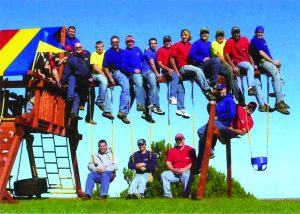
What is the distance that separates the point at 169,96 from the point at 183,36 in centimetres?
153

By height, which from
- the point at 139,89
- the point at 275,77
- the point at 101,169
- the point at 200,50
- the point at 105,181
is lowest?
the point at 105,181

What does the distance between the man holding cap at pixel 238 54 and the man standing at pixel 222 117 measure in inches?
28.0

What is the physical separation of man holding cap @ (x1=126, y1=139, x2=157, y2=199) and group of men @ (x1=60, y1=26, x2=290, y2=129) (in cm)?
116

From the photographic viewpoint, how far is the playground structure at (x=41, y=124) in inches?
550

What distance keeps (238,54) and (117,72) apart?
310 cm

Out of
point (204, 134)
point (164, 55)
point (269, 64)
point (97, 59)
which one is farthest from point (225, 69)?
point (97, 59)

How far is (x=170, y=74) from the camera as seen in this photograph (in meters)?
14.5

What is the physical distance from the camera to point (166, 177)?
13.7 metres

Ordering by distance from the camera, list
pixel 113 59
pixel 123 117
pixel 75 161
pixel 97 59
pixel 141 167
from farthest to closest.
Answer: pixel 75 161
pixel 97 59
pixel 113 59
pixel 123 117
pixel 141 167

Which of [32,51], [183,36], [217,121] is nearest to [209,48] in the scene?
[183,36]

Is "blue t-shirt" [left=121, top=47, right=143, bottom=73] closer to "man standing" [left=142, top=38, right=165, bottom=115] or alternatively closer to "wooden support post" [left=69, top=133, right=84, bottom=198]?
"man standing" [left=142, top=38, right=165, bottom=115]

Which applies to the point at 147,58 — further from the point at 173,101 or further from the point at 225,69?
the point at 225,69

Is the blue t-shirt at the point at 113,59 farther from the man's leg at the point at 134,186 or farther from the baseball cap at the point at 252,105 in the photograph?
the baseball cap at the point at 252,105

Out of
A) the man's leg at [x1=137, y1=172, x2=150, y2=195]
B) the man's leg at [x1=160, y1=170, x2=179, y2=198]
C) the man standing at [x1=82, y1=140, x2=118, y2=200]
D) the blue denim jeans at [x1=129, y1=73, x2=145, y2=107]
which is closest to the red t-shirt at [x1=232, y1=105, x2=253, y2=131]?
the man's leg at [x1=160, y1=170, x2=179, y2=198]
